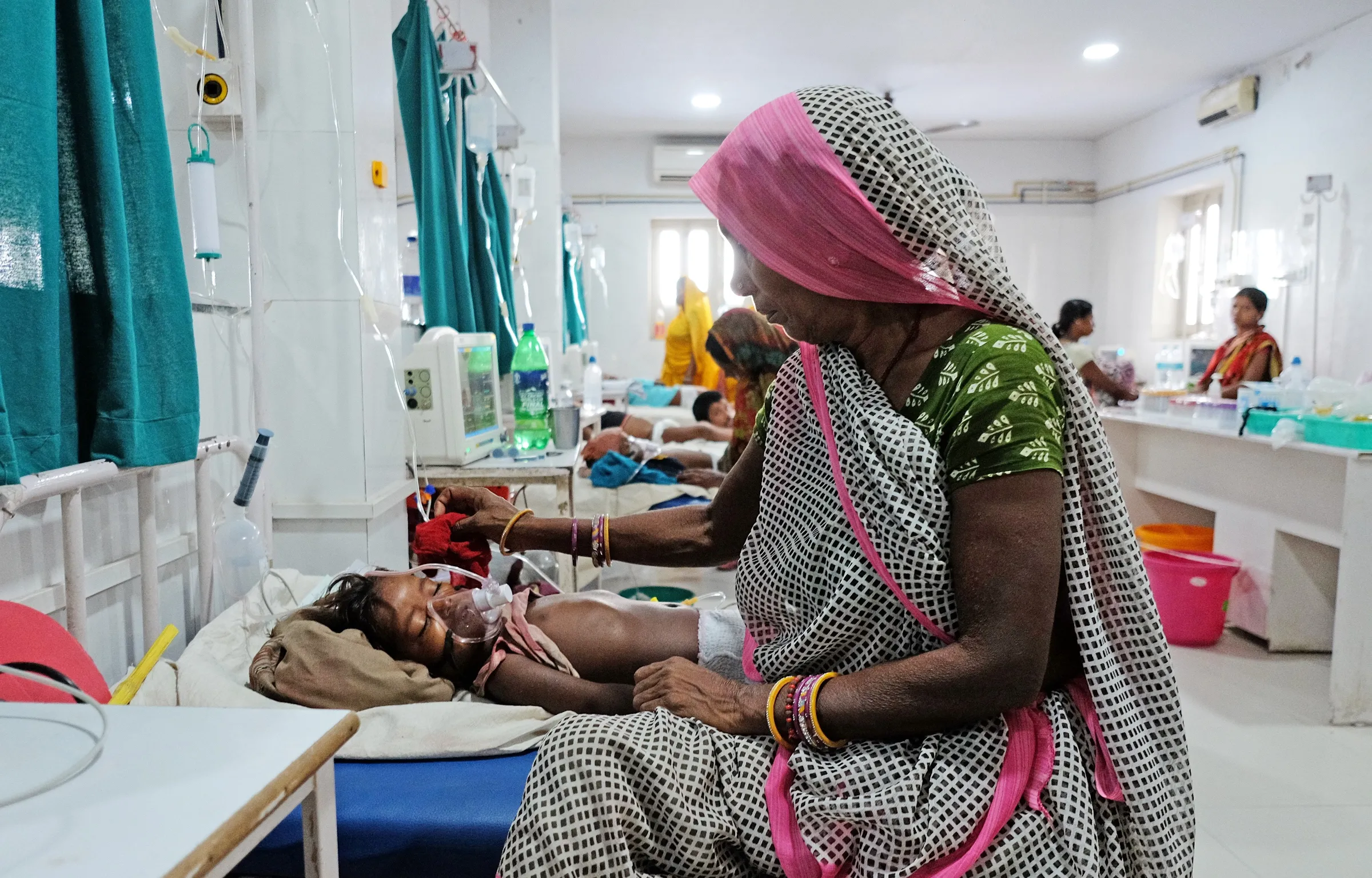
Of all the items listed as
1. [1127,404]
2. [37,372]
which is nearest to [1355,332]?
[1127,404]

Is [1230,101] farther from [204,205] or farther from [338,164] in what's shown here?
[204,205]

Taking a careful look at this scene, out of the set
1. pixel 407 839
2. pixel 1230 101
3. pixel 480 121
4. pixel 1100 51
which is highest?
pixel 1100 51

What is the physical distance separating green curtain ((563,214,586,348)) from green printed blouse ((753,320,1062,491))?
5.74m

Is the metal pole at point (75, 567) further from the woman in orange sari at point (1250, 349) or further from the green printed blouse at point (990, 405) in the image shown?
the woman in orange sari at point (1250, 349)

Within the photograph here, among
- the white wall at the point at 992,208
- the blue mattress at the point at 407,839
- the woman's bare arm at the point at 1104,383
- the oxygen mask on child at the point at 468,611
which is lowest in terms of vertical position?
the blue mattress at the point at 407,839

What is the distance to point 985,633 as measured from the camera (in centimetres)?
99

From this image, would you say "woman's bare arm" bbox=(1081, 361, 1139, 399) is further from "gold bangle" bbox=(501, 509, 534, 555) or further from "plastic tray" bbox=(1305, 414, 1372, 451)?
"gold bangle" bbox=(501, 509, 534, 555)

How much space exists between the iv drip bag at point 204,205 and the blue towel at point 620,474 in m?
2.34

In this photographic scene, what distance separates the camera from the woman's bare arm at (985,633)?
0.98 metres

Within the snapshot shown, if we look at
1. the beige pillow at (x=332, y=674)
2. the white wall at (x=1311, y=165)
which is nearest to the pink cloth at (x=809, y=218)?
the beige pillow at (x=332, y=674)

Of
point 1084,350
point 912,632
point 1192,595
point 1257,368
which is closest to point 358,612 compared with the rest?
point 912,632

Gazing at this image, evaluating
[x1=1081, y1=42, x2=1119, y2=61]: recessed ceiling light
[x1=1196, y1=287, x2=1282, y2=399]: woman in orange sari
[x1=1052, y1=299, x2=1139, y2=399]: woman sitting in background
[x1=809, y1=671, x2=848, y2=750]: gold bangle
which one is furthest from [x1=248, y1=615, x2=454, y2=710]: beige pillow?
[x1=1081, y1=42, x2=1119, y2=61]: recessed ceiling light

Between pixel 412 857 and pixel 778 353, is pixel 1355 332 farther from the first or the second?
pixel 412 857

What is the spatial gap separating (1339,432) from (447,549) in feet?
9.01
